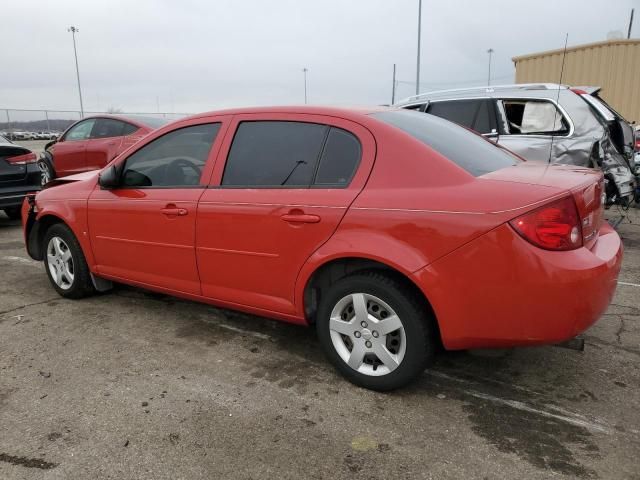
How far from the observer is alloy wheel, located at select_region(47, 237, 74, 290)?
445cm

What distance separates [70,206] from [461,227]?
10.6 feet

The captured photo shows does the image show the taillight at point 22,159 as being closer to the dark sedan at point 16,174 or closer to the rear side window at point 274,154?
the dark sedan at point 16,174

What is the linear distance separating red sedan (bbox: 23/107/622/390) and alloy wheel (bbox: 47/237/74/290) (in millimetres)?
731

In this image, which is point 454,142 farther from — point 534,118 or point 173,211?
point 534,118

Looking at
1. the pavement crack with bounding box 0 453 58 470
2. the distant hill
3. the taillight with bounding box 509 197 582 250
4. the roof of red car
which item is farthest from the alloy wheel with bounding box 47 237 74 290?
the distant hill

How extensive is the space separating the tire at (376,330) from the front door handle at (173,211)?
113cm

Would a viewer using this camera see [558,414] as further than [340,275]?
No

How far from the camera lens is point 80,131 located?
9375 millimetres

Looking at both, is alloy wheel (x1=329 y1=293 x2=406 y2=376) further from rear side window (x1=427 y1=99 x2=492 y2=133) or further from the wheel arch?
rear side window (x1=427 y1=99 x2=492 y2=133)

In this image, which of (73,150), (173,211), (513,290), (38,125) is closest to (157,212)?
(173,211)

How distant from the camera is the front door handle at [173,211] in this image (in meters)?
3.47

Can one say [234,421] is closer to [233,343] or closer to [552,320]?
[233,343]

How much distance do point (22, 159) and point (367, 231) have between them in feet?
22.7

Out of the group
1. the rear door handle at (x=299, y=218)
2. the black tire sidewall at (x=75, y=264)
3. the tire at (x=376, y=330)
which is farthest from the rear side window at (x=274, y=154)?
the black tire sidewall at (x=75, y=264)
